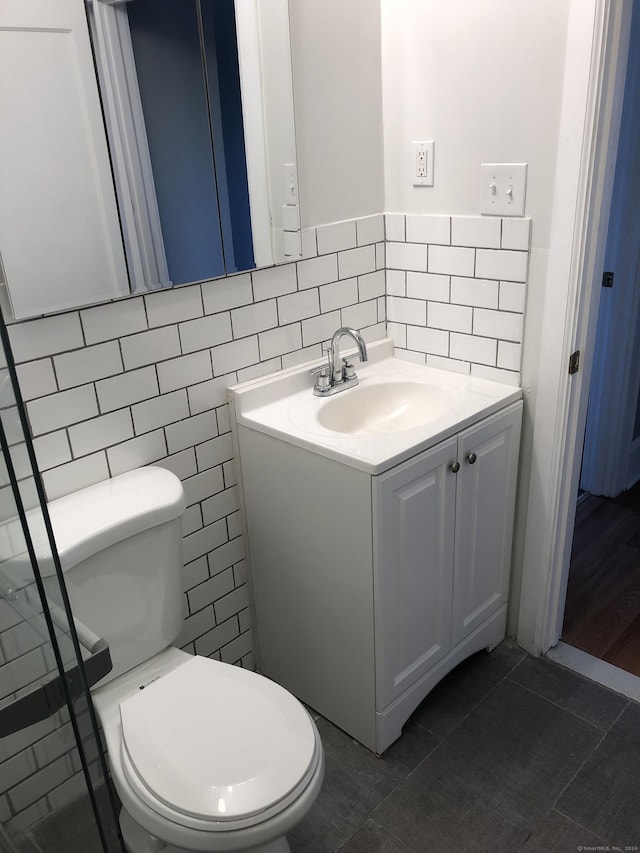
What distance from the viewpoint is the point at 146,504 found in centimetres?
151

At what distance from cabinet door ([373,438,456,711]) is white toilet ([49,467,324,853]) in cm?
36

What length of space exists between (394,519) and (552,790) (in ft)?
2.59

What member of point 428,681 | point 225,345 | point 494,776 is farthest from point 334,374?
point 494,776

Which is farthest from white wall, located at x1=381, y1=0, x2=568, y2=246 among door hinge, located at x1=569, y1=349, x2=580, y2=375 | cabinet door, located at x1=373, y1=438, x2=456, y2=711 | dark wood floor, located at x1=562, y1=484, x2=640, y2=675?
dark wood floor, located at x1=562, y1=484, x2=640, y2=675

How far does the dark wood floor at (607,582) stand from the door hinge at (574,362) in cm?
91

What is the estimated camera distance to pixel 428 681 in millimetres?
1924

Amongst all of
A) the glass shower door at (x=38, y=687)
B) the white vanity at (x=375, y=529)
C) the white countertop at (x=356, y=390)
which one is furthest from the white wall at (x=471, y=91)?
the glass shower door at (x=38, y=687)

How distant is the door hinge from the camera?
182 centimetres

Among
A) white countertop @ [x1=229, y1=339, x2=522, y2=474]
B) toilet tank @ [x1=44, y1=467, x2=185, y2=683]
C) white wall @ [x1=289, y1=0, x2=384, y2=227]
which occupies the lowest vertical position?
toilet tank @ [x1=44, y1=467, x2=185, y2=683]

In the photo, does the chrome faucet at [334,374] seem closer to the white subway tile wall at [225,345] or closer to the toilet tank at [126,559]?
the white subway tile wall at [225,345]

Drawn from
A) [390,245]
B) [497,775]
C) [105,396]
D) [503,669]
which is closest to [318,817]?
[497,775]

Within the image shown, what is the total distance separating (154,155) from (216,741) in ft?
4.02

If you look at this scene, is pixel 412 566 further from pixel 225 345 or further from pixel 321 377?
pixel 225 345

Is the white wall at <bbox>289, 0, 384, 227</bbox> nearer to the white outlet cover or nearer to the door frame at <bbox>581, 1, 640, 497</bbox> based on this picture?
the white outlet cover
